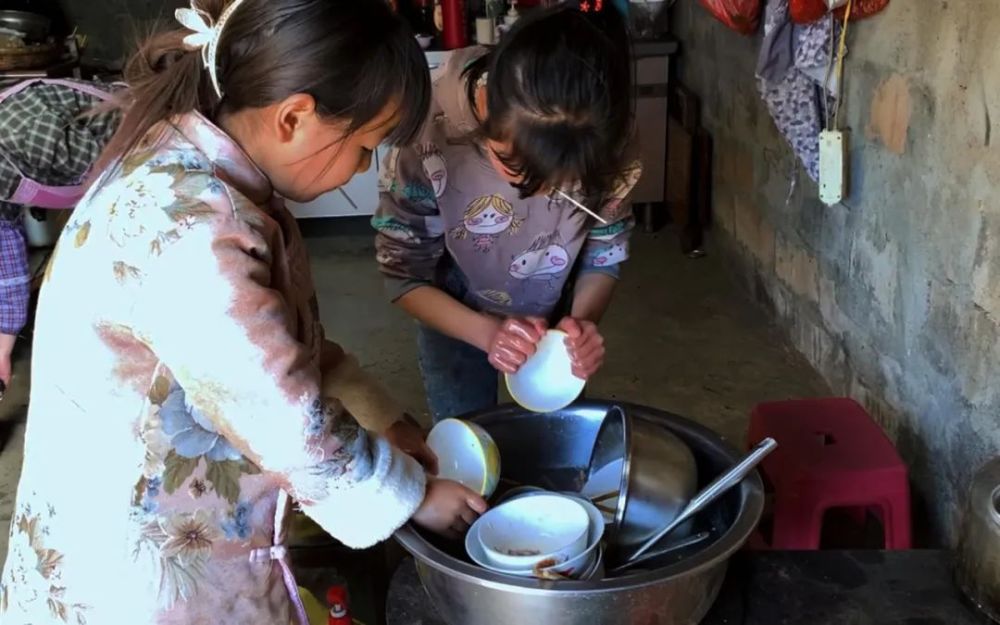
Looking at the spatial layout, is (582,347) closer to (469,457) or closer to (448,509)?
(469,457)

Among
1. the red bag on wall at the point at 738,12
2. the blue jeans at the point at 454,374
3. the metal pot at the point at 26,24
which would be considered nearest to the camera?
the blue jeans at the point at 454,374

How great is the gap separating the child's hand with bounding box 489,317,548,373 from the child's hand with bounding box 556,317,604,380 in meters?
0.03

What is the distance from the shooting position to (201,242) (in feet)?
2.49

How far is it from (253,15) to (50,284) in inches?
11.2

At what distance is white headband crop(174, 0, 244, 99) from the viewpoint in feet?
2.69

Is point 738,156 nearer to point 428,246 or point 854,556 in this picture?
point 428,246

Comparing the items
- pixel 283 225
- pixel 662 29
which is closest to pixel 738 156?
pixel 662 29

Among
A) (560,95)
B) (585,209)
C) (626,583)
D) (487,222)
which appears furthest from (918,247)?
(626,583)

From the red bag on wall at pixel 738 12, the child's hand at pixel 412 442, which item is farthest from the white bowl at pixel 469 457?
the red bag on wall at pixel 738 12

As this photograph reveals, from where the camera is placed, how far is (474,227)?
139 cm

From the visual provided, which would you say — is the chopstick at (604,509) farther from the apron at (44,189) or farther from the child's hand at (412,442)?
the apron at (44,189)

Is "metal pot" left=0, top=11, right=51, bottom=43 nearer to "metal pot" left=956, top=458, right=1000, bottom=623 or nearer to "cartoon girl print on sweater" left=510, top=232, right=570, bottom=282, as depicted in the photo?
"cartoon girl print on sweater" left=510, top=232, right=570, bottom=282

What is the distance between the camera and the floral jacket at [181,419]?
0.77 m

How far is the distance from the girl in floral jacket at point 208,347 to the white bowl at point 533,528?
5cm
